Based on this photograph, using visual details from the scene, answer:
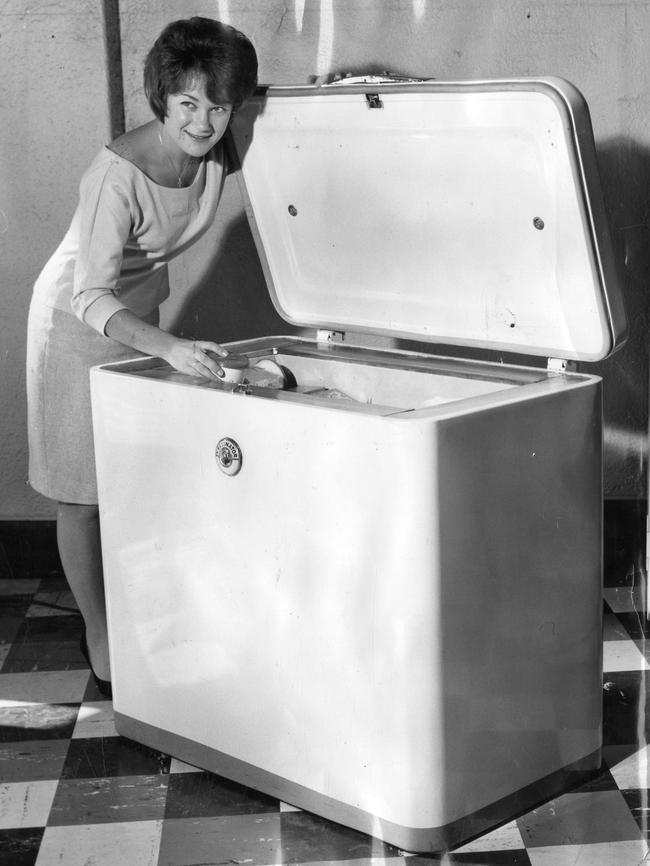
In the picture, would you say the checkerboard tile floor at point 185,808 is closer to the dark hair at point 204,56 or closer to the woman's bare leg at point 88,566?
the woman's bare leg at point 88,566

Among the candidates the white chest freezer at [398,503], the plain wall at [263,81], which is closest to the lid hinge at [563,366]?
the white chest freezer at [398,503]

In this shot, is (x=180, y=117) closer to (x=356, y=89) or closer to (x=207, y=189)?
(x=207, y=189)

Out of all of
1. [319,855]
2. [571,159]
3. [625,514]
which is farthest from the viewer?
[625,514]

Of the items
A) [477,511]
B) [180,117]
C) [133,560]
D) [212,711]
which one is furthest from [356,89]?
[212,711]

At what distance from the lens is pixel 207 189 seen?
6.61ft

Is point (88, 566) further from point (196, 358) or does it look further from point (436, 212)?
point (436, 212)

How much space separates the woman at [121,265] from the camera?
1860 mm

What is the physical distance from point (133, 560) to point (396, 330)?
0.52 metres

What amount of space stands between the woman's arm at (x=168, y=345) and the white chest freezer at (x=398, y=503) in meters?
0.04

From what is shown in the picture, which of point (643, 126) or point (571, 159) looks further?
point (643, 126)

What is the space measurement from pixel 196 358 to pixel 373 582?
43 centimetres

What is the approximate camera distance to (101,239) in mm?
1906

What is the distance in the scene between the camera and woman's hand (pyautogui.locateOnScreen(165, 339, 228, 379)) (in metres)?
1.80

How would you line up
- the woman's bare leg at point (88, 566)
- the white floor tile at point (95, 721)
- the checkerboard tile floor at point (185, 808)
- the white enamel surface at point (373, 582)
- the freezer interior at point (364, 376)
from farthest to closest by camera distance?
the woman's bare leg at point (88, 566)
the white floor tile at point (95, 721)
the freezer interior at point (364, 376)
the checkerboard tile floor at point (185, 808)
the white enamel surface at point (373, 582)
